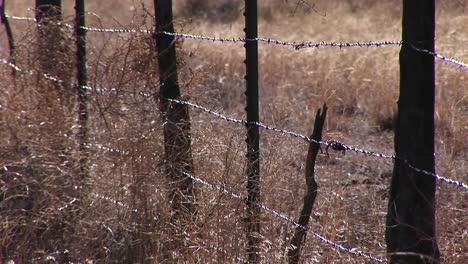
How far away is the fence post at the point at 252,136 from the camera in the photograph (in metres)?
4.25

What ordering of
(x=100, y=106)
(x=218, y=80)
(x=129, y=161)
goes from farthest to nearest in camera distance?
(x=218, y=80) < (x=100, y=106) < (x=129, y=161)

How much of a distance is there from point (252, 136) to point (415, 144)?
1144mm

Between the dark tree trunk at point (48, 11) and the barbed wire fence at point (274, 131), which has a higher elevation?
the dark tree trunk at point (48, 11)

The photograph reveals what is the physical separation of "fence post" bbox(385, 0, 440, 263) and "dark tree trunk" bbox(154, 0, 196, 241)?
4.22 feet

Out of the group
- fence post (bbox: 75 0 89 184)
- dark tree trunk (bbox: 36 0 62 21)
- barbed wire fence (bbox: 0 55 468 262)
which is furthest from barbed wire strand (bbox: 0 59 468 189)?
dark tree trunk (bbox: 36 0 62 21)

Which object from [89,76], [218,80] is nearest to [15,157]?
[89,76]

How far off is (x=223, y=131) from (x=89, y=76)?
143 centimetres

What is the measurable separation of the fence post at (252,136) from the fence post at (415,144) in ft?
2.92

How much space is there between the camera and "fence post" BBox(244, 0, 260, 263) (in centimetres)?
425

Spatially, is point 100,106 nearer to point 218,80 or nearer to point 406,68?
point 406,68

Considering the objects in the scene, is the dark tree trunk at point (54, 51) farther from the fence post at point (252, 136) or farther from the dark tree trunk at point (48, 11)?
the fence post at point (252, 136)

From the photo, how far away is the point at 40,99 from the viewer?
223 inches

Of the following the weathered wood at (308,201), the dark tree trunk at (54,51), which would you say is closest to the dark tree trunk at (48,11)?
the dark tree trunk at (54,51)

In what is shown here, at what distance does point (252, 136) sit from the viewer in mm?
4383
